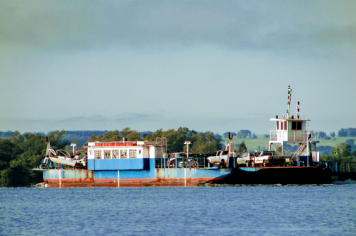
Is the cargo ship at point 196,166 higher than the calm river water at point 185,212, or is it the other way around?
the cargo ship at point 196,166

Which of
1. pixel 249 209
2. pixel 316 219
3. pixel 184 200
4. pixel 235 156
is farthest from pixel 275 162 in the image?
pixel 316 219

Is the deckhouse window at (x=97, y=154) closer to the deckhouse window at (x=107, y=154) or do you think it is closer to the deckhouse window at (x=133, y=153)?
the deckhouse window at (x=107, y=154)

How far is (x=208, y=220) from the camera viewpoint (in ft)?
193

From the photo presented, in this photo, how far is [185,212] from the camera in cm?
6481

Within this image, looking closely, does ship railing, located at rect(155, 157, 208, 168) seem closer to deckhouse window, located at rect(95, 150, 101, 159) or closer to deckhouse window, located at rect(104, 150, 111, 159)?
deckhouse window, located at rect(104, 150, 111, 159)

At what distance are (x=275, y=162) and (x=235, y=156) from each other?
684 centimetres

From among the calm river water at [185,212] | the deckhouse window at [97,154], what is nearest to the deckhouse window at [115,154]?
the deckhouse window at [97,154]

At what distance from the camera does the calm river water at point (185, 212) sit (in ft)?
176

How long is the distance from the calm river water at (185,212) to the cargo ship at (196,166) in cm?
227

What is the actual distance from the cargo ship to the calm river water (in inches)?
89.4

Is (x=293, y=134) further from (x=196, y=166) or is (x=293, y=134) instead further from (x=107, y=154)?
(x=107, y=154)

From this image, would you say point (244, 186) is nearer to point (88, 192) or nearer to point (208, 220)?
point (88, 192)

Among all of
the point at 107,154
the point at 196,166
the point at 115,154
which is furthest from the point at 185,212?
the point at 107,154

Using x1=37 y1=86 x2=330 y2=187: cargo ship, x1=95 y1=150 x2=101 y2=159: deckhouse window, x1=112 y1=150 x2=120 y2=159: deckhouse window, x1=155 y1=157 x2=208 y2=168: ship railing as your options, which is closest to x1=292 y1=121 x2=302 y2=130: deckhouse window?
x1=37 y1=86 x2=330 y2=187: cargo ship
